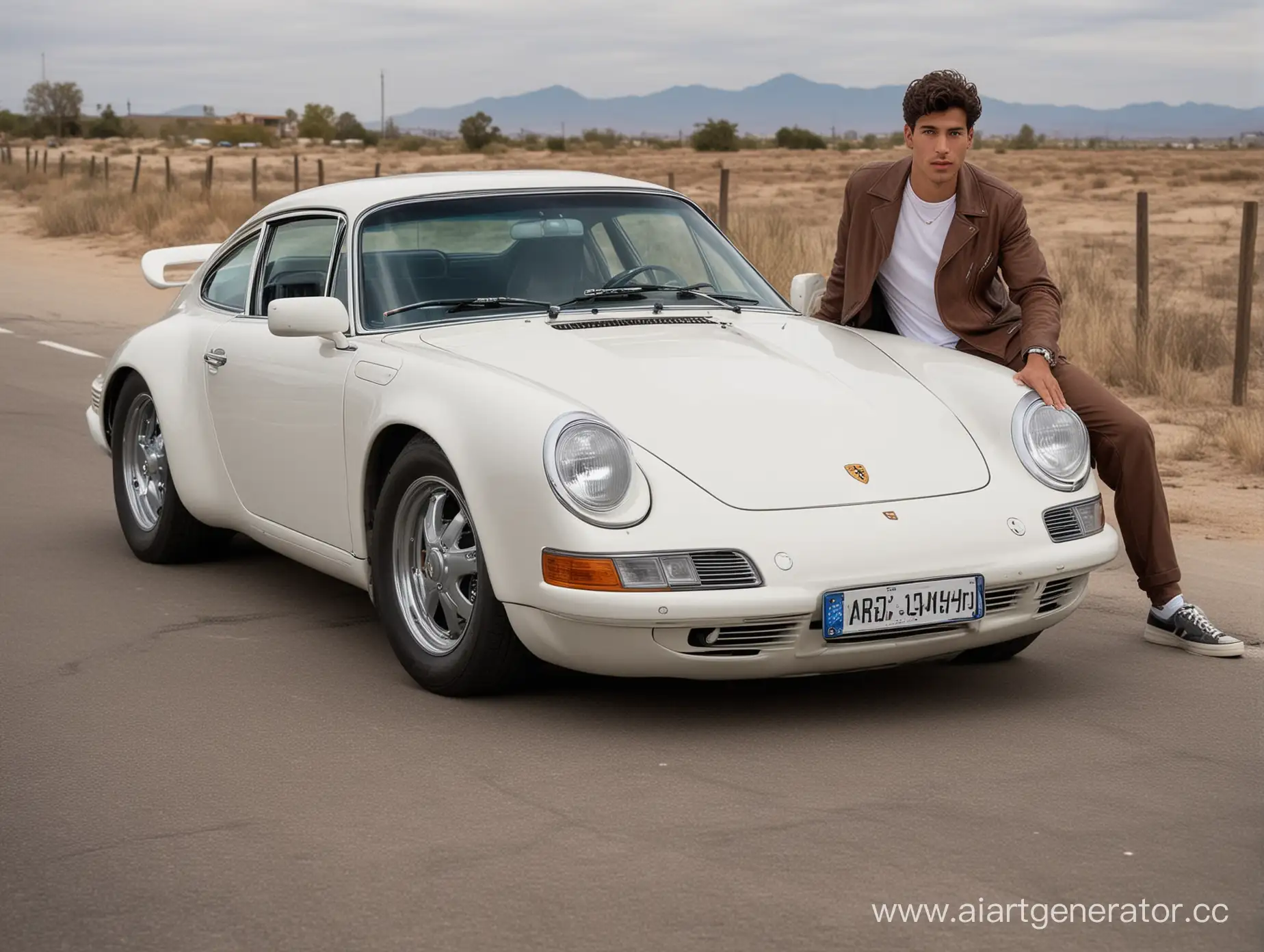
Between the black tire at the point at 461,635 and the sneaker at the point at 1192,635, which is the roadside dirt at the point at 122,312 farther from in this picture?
the black tire at the point at 461,635

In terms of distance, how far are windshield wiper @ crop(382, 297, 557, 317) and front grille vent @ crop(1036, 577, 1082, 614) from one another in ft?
6.06

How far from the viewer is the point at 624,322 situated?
5.73 metres

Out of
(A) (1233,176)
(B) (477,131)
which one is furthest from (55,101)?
(A) (1233,176)

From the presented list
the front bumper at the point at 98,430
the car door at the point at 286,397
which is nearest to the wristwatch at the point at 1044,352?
the car door at the point at 286,397

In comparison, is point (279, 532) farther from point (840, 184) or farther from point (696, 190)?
point (840, 184)

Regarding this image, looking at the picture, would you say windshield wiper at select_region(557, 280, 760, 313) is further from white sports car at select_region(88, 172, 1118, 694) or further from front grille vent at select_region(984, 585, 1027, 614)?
front grille vent at select_region(984, 585, 1027, 614)

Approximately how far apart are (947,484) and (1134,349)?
827 centimetres

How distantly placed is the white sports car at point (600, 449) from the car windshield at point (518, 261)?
0.04 feet

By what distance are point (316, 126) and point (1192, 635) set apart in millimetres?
112728

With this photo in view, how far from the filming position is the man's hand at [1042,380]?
5.36 metres

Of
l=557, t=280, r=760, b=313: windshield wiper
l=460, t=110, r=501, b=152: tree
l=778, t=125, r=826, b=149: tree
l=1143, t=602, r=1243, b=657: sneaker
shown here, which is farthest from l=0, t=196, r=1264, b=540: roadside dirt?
l=778, t=125, r=826, b=149: tree

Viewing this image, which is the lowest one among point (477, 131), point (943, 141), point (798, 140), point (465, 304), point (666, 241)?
point (465, 304)

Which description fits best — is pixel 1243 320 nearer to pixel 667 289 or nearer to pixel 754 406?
pixel 667 289

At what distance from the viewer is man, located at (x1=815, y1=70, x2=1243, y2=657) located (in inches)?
223
